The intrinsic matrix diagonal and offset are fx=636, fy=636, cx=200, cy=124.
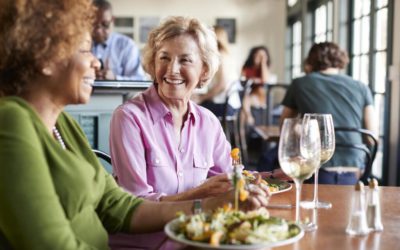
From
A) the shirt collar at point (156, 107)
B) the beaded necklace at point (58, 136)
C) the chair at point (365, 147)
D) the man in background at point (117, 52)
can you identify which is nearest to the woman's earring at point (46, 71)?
the beaded necklace at point (58, 136)

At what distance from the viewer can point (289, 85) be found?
4.34 meters

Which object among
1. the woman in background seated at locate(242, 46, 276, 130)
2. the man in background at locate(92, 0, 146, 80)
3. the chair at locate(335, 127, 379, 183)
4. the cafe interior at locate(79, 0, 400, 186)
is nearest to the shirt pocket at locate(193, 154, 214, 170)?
the cafe interior at locate(79, 0, 400, 186)

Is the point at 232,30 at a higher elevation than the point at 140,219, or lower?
higher

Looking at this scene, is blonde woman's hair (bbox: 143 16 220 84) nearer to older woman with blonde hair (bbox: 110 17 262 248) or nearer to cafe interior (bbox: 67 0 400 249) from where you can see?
older woman with blonde hair (bbox: 110 17 262 248)

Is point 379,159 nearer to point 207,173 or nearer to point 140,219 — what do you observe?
point 207,173

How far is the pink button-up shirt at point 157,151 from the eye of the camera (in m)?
1.84

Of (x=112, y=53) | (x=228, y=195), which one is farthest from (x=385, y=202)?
(x=112, y=53)

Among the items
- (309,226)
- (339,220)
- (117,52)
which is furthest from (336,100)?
(309,226)

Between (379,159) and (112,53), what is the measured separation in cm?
243

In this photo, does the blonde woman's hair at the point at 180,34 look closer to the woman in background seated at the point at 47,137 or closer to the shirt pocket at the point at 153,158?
the shirt pocket at the point at 153,158

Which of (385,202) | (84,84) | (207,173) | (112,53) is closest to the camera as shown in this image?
(84,84)

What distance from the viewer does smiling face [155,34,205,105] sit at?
2066 millimetres

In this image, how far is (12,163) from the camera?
1.13 m

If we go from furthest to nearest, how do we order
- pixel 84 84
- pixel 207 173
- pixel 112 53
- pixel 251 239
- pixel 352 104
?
pixel 112 53 < pixel 352 104 < pixel 207 173 < pixel 84 84 < pixel 251 239
